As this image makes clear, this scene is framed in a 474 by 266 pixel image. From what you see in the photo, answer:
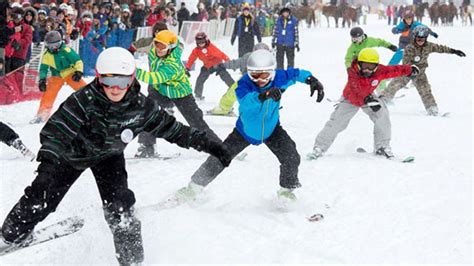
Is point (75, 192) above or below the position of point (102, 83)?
below

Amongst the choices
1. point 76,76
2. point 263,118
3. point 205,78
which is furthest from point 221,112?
point 263,118

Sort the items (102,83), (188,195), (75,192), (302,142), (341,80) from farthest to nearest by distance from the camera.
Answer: (341,80), (302,142), (75,192), (188,195), (102,83)

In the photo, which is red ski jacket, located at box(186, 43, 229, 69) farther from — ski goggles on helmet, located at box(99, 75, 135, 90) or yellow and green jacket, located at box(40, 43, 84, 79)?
ski goggles on helmet, located at box(99, 75, 135, 90)

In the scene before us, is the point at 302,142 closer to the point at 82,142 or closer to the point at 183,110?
the point at 183,110

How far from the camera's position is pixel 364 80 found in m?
7.70

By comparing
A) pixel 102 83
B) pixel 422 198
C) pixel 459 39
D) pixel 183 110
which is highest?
pixel 102 83

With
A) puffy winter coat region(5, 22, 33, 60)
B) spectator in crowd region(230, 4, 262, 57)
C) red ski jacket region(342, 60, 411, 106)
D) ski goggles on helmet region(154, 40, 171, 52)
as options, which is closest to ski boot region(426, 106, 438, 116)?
red ski jacket region(342, 60, 411, 106)

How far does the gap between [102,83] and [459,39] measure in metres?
25.9

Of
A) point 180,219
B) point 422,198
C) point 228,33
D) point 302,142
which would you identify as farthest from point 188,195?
point 228,33

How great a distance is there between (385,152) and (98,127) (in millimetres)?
4792

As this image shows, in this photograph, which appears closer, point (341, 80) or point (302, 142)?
point (302, 142)

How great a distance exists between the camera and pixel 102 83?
12.9 ft

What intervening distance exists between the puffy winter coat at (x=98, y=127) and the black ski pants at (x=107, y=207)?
0.09 meters

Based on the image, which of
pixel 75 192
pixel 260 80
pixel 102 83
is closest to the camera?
pixel 102 83
